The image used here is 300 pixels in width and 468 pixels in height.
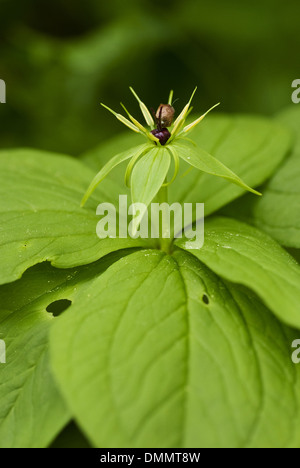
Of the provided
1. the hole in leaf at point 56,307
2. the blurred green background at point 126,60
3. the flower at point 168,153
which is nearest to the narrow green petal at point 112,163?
the flower at point 168,153

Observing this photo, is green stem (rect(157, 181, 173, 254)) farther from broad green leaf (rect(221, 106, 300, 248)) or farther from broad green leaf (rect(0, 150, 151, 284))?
broad green leaf (rect(221, 106, 300, 248))

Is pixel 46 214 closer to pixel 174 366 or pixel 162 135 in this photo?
pixel 162 135

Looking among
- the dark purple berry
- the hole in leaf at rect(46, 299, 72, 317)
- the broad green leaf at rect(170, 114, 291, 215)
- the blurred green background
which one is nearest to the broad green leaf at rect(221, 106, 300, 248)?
the broad green leaf at rect(170, 114, 291, 215)

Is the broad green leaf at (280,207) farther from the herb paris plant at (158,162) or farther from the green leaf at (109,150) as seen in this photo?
the green leaf at (109,150)

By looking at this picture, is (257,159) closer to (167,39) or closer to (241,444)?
(241,444)

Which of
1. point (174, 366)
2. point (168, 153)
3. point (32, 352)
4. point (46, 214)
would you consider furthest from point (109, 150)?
point (174, 366)
